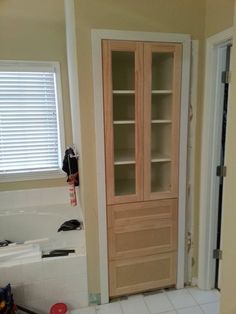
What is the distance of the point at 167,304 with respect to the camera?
220 cm

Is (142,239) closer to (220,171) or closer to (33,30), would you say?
(220,171)

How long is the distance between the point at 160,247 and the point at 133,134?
1014 mm

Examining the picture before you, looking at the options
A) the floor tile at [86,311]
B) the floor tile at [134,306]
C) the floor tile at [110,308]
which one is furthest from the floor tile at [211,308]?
the floor tile at [86,311]

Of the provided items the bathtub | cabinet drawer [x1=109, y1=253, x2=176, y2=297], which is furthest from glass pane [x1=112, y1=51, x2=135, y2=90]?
cabinet drawer [x1=109, y1=253, x2=176, y2=297]

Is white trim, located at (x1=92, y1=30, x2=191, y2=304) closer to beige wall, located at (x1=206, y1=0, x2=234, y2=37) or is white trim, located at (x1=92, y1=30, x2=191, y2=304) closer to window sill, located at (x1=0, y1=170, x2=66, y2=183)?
beige wall, located at (x1=206, y1=0, x2=234, y2=37)

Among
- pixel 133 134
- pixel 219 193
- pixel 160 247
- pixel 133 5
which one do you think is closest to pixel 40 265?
pixel 160 247

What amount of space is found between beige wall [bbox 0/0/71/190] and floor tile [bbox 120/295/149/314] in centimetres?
241

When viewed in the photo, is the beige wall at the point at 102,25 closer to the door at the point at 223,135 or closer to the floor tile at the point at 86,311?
the door at the point at 223,135

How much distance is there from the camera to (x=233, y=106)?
109cm

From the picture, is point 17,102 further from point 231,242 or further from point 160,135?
point 231,242

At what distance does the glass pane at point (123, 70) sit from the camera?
198cm

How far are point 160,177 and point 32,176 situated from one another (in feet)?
4.98

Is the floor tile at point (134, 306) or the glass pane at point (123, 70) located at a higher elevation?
the glass pane at point (123, 70)

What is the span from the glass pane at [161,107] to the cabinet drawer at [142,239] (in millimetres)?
887
